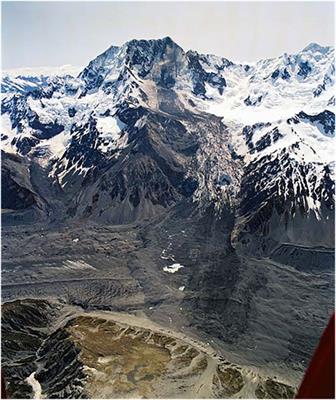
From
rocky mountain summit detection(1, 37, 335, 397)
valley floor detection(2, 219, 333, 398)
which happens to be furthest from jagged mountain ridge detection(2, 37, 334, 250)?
valley floor detection(2, 219, 333, 398)

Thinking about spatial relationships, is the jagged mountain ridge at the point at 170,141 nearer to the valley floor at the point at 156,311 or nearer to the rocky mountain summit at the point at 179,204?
the rocky mountain summit at the point at 179,204

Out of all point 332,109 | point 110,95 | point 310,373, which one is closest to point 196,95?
point 110,95

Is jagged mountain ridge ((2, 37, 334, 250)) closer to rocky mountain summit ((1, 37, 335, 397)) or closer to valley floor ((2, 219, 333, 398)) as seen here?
rocky mountain summit ((1, 37, 335, 397))

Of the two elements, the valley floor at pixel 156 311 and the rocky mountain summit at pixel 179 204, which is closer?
the valley floor at pixel 156 311

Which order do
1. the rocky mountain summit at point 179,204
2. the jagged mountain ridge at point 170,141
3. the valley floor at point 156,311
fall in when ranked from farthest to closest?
1. the jagged mountain ridge at point 170,141
2. the rocky mountain summit at point 179,204
3. the valley floor at point 156,311

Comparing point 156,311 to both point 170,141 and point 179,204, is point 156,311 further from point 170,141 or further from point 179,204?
point 170,141

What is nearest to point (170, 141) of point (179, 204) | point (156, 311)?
point (179, 204)

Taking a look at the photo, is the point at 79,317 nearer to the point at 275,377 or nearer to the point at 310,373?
the point at 275,377

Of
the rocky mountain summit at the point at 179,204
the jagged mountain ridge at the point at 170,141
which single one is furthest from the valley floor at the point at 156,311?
the jagged mountain ridge at the point at 170,141
